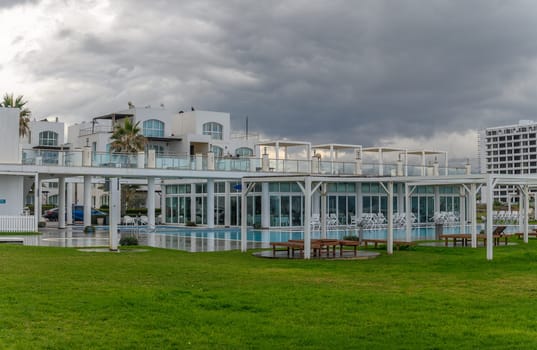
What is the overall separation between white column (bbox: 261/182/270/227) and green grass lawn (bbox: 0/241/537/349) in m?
22.9

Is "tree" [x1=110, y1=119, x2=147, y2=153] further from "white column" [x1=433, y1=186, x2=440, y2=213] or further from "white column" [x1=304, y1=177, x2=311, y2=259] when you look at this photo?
"white column" [x1=304, y1=177, x2=311, y2=259]

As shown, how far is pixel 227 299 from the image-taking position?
409 inches

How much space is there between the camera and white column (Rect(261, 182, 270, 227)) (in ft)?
129

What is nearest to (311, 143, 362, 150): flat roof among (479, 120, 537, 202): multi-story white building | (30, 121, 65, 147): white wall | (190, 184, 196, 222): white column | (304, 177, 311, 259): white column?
(190, 184, 196, 222): white column

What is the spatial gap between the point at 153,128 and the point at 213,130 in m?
6.58

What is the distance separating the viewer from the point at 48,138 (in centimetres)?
7369

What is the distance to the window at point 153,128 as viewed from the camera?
62875 mm

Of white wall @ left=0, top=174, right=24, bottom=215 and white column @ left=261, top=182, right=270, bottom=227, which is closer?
white wall @ left=0, top=174, right=24, bottom=215

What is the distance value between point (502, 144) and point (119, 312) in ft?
617

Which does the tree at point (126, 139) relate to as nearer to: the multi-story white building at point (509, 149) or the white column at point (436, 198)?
the white column at point (436, 198)

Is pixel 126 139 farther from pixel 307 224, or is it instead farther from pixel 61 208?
pixel 307 224

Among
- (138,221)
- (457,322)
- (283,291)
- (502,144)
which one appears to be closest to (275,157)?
(138,221)

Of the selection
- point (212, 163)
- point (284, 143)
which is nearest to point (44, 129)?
point (284, 143)

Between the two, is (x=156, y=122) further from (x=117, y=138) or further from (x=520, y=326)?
(x=520, y=326)
